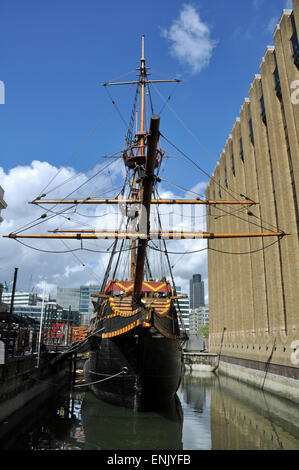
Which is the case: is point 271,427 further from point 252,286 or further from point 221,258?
point 221,258

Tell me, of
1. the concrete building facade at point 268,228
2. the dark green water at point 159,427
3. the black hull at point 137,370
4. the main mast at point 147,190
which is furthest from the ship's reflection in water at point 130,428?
the concrete building facade at point 268,228

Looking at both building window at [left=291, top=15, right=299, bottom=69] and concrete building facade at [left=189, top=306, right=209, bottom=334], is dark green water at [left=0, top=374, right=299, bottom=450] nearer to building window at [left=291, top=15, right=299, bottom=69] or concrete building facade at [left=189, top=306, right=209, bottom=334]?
building window at [left=291, top=15, right=299, bottom=69]

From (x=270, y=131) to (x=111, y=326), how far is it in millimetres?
20172

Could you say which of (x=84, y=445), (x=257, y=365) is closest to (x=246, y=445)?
(x=84, y=445)

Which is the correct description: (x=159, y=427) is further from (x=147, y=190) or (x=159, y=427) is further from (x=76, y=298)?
(x=76, y=298)

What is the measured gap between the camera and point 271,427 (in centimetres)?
1314

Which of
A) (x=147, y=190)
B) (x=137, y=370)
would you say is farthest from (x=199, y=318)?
(x=147, y=190)

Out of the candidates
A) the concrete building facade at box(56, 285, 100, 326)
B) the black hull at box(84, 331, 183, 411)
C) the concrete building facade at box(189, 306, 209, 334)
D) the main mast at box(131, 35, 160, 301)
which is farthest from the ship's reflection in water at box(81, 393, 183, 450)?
the concrete building facade at box(56, 285, 100, 326)

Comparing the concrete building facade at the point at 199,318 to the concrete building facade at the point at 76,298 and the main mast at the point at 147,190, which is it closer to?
the concrete building facade at the point at 76,298

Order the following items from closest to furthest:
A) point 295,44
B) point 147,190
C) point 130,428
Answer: point 147,190 → point 130,428 → point 295,44

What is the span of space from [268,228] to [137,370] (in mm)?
16916

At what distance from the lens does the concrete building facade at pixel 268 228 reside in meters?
21.0

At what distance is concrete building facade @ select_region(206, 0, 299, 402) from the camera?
21.0m

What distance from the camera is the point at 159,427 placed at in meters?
12.5
